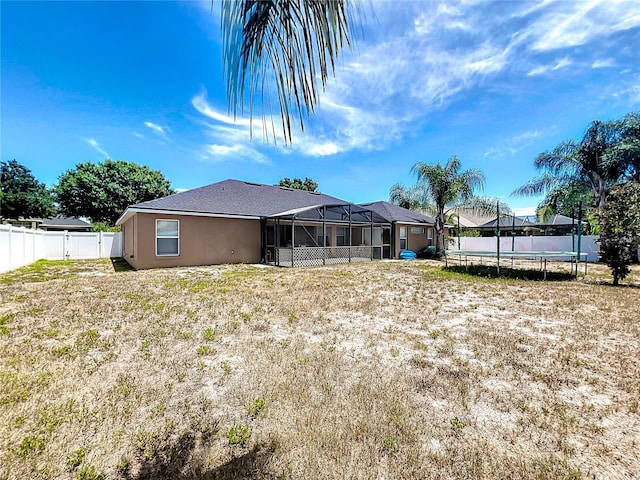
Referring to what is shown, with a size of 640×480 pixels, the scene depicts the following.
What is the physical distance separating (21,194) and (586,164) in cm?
5094

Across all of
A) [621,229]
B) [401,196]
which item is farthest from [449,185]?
[621,229]

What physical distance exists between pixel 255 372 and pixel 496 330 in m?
4.29

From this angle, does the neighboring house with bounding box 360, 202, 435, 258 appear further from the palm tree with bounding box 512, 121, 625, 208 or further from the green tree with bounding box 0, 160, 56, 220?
the green tree with bounding box 0, 160, 56, 220

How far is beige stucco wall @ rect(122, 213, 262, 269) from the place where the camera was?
12.3 m

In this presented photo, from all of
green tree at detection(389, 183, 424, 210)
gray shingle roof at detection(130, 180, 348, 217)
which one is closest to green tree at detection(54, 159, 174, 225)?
gray shingle roof at detection(130, 180, 348, 217)

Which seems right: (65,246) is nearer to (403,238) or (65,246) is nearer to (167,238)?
(167,238)

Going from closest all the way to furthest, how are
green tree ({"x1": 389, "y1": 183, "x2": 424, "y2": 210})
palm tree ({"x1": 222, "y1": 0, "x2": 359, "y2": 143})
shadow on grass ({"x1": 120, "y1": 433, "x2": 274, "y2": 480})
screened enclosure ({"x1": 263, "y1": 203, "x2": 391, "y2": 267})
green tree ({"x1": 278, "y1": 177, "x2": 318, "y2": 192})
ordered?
1. palm tree ({"x1": 222, "y1": 0, "x2": 359, "y2": 143})
2. shadow on grass ({"x1": 120, "y1": 433, "x2": 274, "y2": 480})
3. screened enclosure ({"x1": 263, "y1": 203, "x2": 391, "y2": 267})
4. green tree ({"x1": 389, "y1": 183, "x2": 424, "y2": 210})
5. green tree ({"x1": 278, "y1": 177, "x2": 318, "y2": 192})

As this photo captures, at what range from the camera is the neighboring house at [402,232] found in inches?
768

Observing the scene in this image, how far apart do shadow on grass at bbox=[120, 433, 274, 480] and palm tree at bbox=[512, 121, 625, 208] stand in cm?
2337

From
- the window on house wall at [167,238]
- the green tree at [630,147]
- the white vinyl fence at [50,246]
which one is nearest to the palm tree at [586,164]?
the green tree at [630,147]

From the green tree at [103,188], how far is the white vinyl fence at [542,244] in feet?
103

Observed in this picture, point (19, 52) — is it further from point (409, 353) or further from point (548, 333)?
point (548, 333)

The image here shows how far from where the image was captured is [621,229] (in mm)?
9141

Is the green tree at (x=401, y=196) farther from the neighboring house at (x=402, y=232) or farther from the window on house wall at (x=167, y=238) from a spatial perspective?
the window on house wall at (x=167, y=238)
